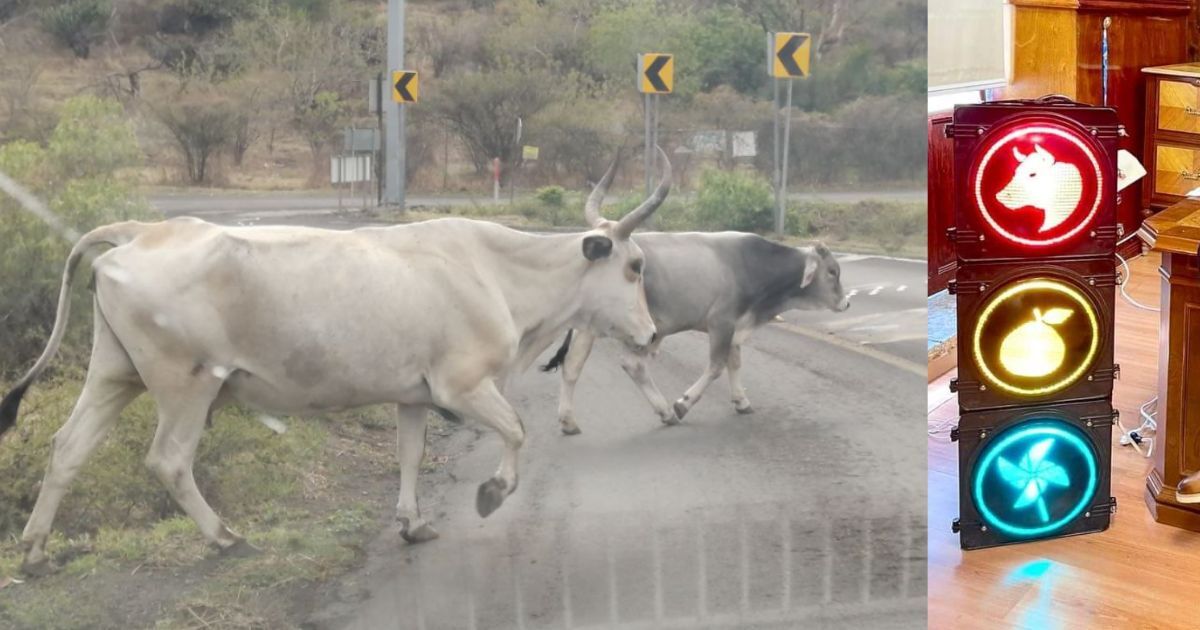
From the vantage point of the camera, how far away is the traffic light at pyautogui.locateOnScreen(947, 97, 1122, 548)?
2844 mm

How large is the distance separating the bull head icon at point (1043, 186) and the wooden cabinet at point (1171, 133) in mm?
3072

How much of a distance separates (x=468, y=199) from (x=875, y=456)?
0.72m

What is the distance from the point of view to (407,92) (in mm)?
1765

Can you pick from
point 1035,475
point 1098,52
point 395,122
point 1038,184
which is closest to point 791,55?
point 395,122

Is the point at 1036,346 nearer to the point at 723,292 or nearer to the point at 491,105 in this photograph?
the point at 723,292

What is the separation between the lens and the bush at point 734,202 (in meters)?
1.86

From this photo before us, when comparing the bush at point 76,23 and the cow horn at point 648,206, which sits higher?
the bush at point 76,23

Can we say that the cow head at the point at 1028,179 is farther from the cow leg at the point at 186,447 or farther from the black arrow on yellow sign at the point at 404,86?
the cow leg at the point at 186,447

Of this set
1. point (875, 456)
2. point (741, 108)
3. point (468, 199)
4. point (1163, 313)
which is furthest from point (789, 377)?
point (1163, 313)

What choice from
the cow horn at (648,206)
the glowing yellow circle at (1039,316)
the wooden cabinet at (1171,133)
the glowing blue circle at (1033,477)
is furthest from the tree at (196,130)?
the wooden cabinet at (1171,133)

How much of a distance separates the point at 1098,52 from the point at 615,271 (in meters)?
4.34

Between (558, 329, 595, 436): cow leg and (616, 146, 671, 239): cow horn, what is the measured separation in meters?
0.15

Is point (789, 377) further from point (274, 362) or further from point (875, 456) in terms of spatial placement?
point (274, 362)

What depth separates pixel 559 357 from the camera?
1832 mm
